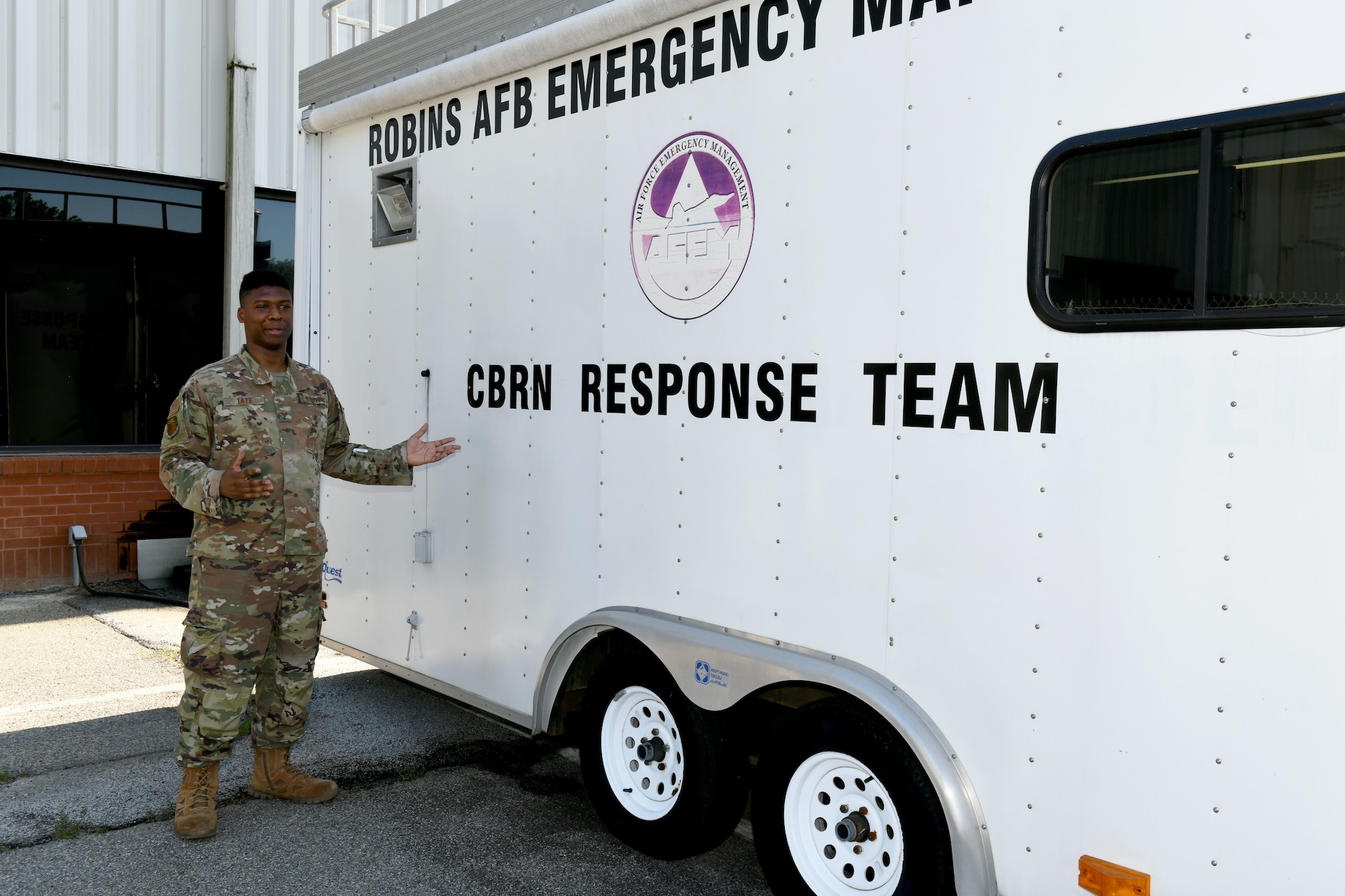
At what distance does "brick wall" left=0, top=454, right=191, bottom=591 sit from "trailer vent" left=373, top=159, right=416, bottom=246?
480 centimetres

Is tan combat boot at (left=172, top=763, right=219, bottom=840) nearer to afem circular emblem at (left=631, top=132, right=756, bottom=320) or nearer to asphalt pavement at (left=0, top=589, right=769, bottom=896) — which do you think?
asphalt pavement at (left=0, top=589, right=769, bottom=896)

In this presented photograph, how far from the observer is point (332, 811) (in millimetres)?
4227

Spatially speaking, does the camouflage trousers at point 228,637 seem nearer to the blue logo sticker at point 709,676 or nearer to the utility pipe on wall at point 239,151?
the blue logo sticker at point 709,676

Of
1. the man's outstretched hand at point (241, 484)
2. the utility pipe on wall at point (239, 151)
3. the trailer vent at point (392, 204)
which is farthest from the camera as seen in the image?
the utility pipe on wall at point (239, 151)

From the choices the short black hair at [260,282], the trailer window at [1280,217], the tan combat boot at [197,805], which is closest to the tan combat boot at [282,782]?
the tan combat boot at [197,805]

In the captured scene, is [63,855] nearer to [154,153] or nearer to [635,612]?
[635,612]

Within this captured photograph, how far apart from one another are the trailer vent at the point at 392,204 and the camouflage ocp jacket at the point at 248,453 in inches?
36.6

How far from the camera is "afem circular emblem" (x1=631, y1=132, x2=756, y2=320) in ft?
11.1

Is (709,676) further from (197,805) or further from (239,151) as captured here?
(239,151)

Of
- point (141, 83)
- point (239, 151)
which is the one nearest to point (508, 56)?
point (239, 151)

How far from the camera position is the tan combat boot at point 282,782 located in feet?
14.0

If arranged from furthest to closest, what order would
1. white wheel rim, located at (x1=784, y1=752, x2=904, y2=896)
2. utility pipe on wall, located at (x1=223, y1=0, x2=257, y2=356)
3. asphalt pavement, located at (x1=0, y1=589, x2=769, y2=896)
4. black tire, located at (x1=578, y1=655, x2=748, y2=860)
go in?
utility pipe on wall, located at (x1=223, y1=0, x2=257, y2=356) < asphalt pavement, located at (x1=0, y1=589, x2=769, y2=896) < black tire, located at (x1=578, y1=655, x2=748, y2=860) < white wheel rim, located at (x1=784, y1=752, x2=904, y2=896)

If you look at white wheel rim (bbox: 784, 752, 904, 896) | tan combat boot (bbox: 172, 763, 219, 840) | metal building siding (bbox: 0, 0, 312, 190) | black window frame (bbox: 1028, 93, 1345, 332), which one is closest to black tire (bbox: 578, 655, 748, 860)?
white wheel rim (bbox: 784, 752, 904, 896)

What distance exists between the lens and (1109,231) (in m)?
2.57
